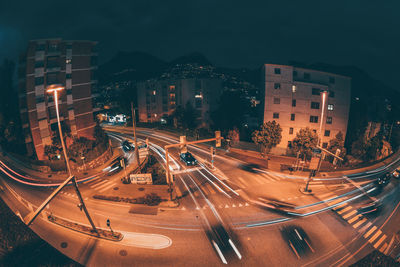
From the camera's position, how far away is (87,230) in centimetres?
Result: 1598

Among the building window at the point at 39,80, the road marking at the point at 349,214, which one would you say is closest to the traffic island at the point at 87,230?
the road marking at the point at 349,214

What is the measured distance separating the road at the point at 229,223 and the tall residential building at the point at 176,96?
105 ft

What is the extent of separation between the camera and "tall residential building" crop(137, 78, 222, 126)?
5359 centimetres

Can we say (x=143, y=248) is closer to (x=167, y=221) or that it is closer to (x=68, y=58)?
(x=167, y=221)

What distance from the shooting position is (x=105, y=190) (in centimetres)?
2303

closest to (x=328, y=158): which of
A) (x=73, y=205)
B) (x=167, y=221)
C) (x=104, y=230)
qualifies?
(x=167, y=221)

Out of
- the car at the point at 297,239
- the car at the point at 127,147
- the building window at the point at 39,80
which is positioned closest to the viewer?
the car at the point at 297,239

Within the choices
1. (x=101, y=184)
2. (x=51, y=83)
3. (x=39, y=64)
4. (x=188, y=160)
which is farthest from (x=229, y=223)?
(x=39, y=64)

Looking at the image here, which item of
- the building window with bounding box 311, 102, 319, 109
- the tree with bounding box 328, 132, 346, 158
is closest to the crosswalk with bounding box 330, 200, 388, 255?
the tree with bounding box 328, 132, 346, 158

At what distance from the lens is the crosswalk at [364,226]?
15156 mm

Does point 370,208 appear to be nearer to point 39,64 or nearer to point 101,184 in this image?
point 101,184

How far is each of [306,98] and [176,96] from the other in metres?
38.1

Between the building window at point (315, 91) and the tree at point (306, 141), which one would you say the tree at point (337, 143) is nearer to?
the tree at point (306, 141)

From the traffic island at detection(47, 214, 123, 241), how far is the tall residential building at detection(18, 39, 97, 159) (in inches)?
788
